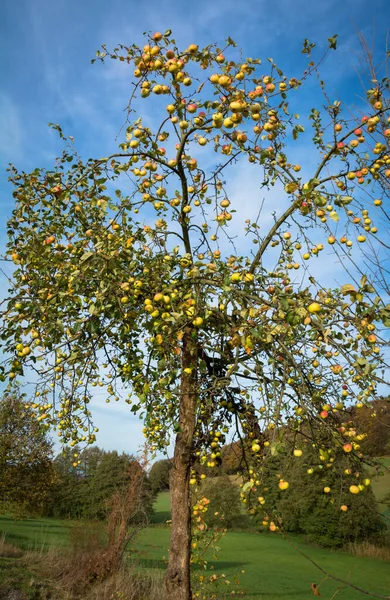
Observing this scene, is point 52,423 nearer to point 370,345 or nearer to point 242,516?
point 370,345

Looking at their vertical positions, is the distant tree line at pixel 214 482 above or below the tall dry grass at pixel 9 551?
above

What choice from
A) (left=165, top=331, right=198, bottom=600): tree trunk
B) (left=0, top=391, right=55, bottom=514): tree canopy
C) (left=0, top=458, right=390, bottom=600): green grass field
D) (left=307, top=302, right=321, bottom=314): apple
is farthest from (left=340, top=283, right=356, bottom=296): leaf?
(left=0, top=391, right=55, bottom=514): tree canopy

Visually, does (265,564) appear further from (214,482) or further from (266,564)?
(214,482)

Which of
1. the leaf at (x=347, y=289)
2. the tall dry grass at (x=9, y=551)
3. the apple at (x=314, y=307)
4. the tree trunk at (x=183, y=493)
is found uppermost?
the leaf at (x=347, y=289)

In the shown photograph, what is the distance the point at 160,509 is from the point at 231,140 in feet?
170

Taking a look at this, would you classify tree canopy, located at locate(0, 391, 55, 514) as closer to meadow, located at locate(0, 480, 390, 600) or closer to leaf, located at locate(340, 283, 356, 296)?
meadow, located at locate(0, 480, 390, 600)

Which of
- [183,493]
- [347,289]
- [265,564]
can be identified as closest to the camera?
[347,289]

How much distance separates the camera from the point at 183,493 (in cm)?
443

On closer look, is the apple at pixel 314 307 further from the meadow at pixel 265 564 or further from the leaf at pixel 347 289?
the meadow at pixel 265 564

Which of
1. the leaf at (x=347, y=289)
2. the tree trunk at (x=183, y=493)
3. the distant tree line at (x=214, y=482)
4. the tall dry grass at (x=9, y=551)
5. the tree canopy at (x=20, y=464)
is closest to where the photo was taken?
the leaf at (x=347, y=289)

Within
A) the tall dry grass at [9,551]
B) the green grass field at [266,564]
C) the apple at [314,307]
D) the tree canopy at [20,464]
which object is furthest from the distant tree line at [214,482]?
the green grass field at [266,564]

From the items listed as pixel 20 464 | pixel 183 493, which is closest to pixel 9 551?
pixel 20 464

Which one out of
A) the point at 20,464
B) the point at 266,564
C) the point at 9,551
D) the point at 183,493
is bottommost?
the point at 266,564

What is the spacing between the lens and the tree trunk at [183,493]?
167 inches
